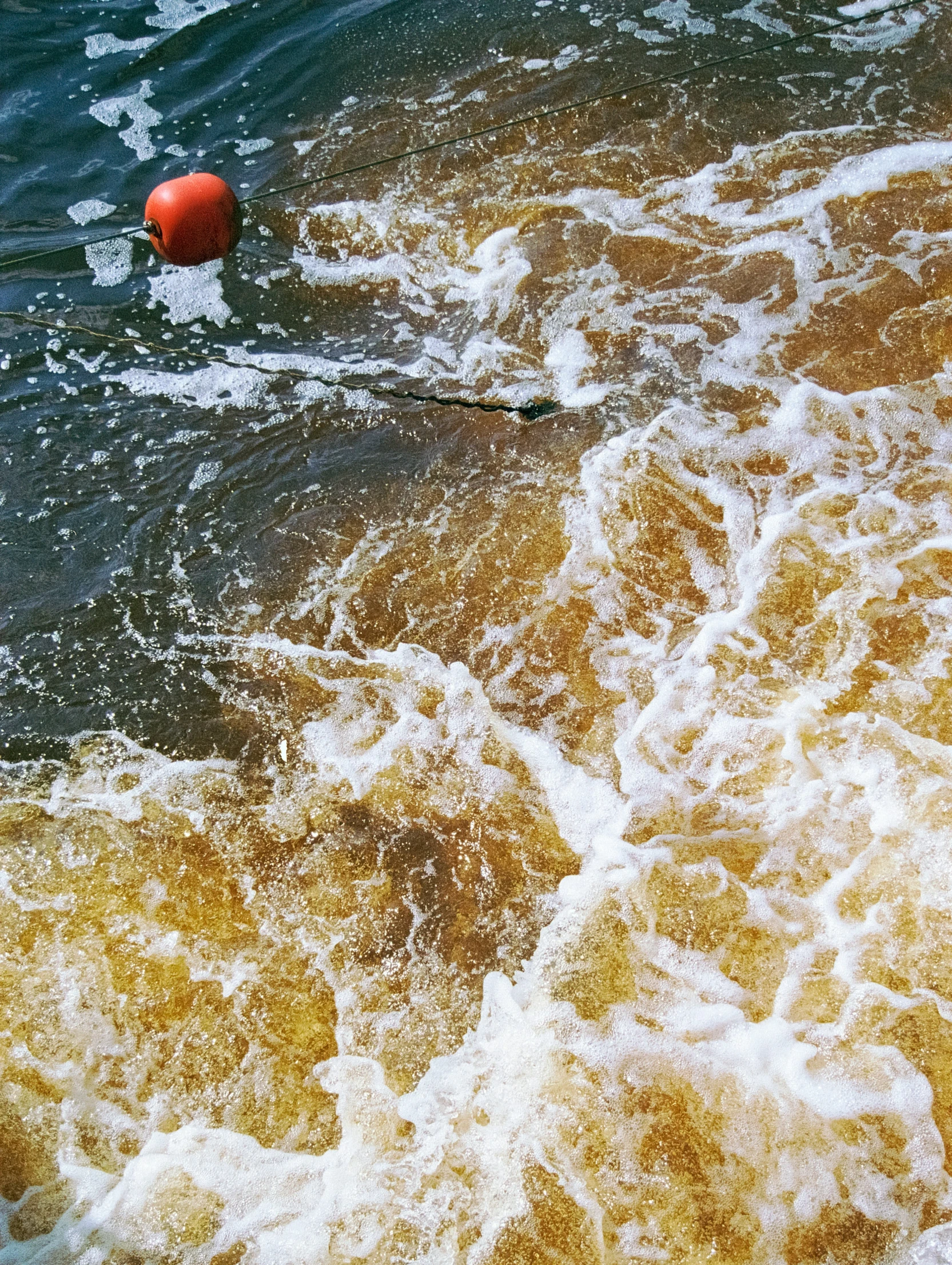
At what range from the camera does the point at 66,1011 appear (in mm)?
3377

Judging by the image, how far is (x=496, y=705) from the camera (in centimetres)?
412

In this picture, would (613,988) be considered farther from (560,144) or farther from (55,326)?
(560,144)

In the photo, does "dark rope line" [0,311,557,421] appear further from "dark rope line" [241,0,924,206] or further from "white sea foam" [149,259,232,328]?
"dark rope line" [241,0,924,206]

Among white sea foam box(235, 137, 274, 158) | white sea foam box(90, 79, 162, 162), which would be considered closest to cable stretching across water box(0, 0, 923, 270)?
white sea foam box(235, 137, 274, 158)

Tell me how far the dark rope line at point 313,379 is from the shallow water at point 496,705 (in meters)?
0.06

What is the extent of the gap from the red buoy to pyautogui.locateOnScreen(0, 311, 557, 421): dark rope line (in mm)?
980

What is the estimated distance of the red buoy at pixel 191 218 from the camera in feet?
15.4

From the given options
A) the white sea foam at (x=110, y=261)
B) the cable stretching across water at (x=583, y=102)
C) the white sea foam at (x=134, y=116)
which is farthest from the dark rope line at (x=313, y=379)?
the white sea foam at (x=134, y=116)

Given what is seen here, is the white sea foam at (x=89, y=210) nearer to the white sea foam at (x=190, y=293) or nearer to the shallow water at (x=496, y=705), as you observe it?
the shallow water at (x=496, y=705)

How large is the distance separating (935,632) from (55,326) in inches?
215

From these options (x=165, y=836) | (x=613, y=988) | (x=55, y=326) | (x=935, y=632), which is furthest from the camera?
(x=55, y=326)

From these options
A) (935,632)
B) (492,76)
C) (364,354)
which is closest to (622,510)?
(935,632)

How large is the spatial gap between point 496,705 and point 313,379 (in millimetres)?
2648

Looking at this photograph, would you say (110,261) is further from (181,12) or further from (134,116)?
(181,12)
